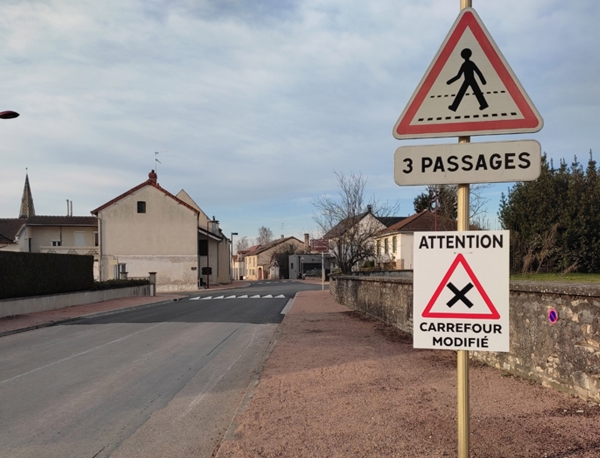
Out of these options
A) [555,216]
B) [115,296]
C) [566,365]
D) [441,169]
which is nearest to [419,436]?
[566,365]

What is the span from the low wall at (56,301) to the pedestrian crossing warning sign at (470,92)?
62.7 ft

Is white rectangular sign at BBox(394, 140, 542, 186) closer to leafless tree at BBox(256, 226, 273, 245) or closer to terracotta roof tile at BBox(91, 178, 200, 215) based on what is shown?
terracotta roof tile at BBox(91, 178, 200, 215)

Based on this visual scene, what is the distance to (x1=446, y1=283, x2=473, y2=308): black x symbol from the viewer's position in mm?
2877

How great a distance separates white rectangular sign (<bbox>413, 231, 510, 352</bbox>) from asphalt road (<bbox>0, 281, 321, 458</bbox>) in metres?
2.93

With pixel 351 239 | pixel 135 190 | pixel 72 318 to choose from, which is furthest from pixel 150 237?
pixel 72 318

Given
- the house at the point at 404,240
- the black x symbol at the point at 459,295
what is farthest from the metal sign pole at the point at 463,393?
the house at the point at 404,240

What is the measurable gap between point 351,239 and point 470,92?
78.3 feet

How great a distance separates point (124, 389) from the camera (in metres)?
7.48

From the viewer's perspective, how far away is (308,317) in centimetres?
1709

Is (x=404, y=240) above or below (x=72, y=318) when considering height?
above

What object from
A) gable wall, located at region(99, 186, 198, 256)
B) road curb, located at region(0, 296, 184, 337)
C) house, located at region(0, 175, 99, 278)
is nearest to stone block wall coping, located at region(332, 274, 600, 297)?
road curb, located at region(0, 296, 184, 337)

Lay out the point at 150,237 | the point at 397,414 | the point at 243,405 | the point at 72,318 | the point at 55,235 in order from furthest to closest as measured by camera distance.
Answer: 1. the point at 55,235
2. the point at 150,237
3. the point at 72,318
4. the point at 243,405
5. the point at 397,414

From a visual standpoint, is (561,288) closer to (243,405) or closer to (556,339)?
(556,339)

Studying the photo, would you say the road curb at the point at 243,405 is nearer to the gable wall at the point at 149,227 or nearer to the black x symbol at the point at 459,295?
the black x symbol at the point at 459,295
